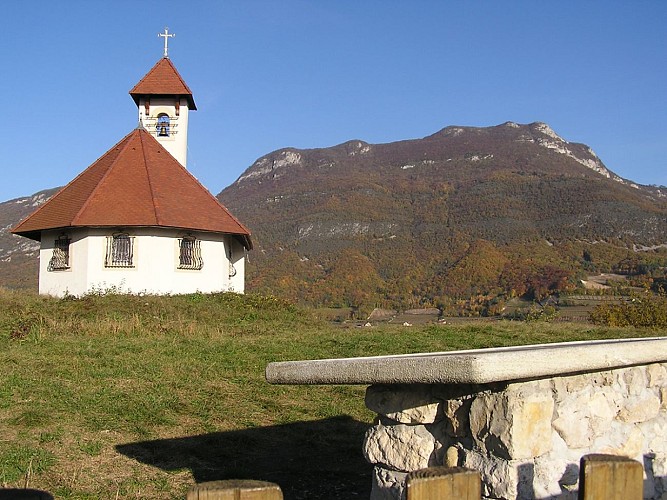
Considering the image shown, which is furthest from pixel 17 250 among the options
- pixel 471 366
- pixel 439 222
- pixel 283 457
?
pixel 471 366

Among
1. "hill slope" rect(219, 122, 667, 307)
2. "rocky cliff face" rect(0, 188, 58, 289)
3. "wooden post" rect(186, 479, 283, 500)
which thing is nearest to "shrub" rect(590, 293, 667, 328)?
"hill slope" rect(219, 122, 667, 307)

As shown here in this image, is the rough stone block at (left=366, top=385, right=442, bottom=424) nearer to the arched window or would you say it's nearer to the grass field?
the grass field

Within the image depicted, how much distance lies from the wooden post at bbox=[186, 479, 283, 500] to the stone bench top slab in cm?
135

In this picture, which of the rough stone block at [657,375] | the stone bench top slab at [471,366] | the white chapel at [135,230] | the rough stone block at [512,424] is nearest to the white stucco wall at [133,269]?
the white chapel at [135,230]

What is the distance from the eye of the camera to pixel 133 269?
19.7m

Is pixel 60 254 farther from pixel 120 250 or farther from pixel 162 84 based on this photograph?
pixel 162 84

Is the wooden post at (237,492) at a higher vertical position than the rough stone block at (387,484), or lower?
higher

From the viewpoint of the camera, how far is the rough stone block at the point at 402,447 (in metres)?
3.51

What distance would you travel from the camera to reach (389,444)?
3602 millimetres

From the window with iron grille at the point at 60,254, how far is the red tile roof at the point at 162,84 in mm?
6627

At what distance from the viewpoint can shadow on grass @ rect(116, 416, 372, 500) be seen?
17.6ft

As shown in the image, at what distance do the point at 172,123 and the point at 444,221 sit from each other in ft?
158

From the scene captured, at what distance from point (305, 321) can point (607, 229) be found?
161 ft

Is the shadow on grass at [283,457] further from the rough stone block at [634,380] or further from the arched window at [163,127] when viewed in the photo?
the arched window at [163,127]
